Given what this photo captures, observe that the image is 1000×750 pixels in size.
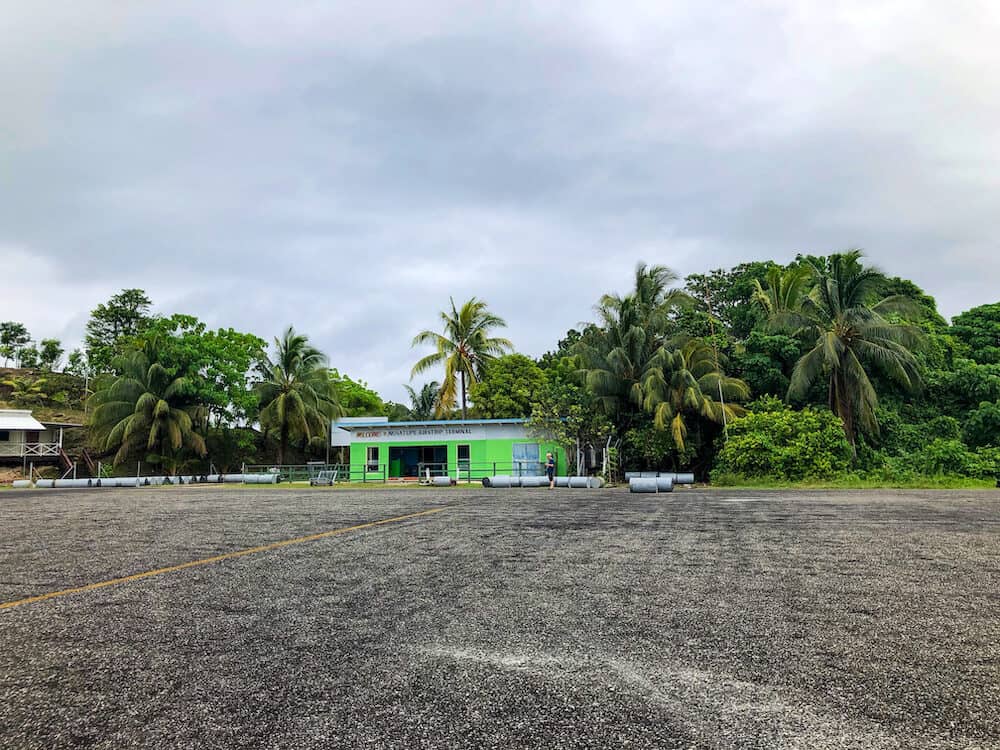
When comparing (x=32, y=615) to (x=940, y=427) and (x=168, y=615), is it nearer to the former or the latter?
(x=168, y=615)

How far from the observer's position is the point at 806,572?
4473 millimetres

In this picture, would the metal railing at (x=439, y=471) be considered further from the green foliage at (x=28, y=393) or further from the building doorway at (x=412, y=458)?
the green foliage at (x=28, y=393)

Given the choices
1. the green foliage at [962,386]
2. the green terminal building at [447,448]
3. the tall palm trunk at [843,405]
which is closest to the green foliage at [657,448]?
Result: the green terminal building at [447,448]

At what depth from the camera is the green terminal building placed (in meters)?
24.9

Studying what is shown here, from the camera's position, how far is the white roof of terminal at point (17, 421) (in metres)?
29.0

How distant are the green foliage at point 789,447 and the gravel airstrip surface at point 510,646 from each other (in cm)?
1419

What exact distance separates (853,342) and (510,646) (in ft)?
69.6

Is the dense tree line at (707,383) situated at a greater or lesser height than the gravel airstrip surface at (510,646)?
greater

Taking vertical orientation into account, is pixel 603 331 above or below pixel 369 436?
above

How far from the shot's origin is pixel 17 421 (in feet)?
98.2

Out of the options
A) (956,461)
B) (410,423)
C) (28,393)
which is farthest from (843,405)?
(28,393)

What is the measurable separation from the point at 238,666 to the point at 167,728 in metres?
0.56

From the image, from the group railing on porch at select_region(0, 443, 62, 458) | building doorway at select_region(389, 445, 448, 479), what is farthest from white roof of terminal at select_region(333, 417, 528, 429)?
railing on porch at select_region(0, 443, 62, 458)

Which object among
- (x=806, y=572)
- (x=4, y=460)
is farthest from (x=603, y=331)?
(x=4, y=460)
